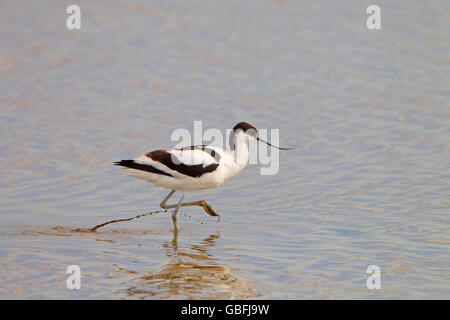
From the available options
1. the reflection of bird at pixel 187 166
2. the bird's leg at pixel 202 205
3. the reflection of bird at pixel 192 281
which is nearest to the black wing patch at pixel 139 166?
the reflection of bird at pixel 187 166

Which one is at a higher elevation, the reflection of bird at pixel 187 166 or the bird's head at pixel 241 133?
the bird's head at pixel 241 133

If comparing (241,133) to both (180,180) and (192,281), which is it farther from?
(192,281)

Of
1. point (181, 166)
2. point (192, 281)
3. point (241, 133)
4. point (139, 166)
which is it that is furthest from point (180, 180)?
point (192, 281)

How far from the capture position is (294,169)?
11.3 m

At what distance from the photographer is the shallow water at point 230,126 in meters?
7.38

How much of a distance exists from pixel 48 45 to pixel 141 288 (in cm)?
1237

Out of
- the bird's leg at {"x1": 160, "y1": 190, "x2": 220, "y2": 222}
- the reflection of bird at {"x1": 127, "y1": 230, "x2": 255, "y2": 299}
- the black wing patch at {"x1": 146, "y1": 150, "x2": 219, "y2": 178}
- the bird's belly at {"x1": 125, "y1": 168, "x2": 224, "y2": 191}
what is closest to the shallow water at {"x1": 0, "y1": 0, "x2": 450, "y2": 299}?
the reflection of bird at {"x1": 127, "y1": 230, "x2": 255, "y2": 299}

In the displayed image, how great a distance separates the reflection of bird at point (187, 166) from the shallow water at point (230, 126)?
1.84ft

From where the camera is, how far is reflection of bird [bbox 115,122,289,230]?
862 centimetres

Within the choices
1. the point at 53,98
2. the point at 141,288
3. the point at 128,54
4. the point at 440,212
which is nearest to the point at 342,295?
the point at 141,288

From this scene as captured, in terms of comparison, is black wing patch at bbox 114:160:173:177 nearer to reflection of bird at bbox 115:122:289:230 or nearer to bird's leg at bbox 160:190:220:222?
reflection of bird at bbox 115:122:289:230

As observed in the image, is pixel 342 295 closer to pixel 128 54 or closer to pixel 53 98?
pixel 53 98

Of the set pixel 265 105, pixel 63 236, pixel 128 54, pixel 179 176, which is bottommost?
pixel 63 236

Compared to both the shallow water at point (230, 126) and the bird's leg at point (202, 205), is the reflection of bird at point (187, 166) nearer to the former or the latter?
the bird's leg at point (202, 205)
